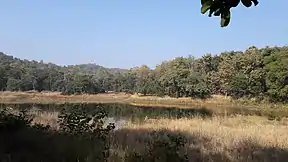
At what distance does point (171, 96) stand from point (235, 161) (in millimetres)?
74092

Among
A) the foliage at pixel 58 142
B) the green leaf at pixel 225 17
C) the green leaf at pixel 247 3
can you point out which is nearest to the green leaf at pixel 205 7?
the green leaf at pixel 225 17

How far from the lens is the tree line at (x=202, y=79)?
59363 mm

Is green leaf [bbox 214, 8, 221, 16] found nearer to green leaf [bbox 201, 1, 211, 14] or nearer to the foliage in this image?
green leaf [bbox 201, 1, 211, 14]

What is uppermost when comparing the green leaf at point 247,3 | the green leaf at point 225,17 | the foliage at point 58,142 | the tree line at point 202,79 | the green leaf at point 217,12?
the tree line at point 202,79

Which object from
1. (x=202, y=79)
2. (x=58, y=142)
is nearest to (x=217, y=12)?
(x=58, y=142)

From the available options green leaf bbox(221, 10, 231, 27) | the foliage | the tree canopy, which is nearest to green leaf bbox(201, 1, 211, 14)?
the tree canopy

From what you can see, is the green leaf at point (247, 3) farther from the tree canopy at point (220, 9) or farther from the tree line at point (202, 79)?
the tree line at point (202, 79)

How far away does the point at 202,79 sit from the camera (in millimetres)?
75500

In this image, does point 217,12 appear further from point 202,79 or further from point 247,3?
point 202,79

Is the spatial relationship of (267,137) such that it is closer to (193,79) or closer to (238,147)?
(238,147)

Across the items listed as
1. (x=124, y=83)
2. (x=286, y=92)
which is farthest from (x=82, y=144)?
(x=124, y=83)

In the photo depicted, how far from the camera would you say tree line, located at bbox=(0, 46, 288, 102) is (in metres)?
59.4

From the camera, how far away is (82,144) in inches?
288

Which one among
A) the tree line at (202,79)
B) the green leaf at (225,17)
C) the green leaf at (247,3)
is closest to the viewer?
the green leaf at (247,3)
